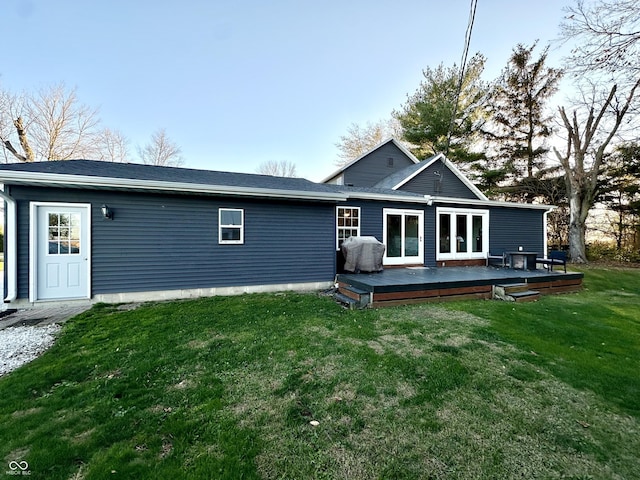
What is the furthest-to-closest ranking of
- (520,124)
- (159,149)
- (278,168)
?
(278,168) → (159,149) → (520,124)

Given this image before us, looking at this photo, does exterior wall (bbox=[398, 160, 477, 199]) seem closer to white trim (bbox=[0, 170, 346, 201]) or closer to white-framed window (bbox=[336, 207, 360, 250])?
white-framed window (bbox=[336, 207, 360, 250])

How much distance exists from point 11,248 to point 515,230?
15.0 m

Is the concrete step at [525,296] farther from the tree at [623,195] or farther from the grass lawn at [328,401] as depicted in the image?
the tree at [623,195]

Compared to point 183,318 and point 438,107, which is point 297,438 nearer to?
point 183,318

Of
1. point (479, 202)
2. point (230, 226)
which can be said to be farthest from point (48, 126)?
point (479, 202)

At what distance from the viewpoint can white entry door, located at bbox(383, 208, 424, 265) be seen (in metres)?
9.12

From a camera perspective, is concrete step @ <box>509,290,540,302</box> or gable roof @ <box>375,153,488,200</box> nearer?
concrete step @ <box>509,290,540,302</box>

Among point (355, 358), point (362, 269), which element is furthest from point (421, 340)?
point (362, 269)

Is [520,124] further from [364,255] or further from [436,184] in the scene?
[364,255]

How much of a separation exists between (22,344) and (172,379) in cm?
274

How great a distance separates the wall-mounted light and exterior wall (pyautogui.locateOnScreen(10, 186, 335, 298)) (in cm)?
9

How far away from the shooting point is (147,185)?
5.80 metres

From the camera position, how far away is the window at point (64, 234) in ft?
18.9

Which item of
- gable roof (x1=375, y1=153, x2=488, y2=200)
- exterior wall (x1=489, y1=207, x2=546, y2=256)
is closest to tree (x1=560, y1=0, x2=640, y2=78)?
exterior wall (x1=489, y1=207, x2=546, y2=256)
